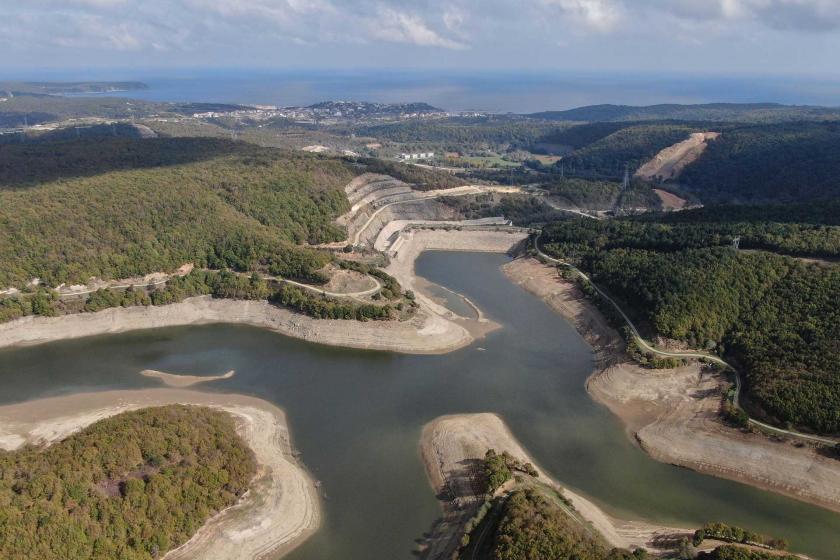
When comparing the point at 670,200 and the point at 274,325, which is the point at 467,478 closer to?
the point at 274,325

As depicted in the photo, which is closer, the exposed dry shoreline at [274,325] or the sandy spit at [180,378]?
the sandy spit at [180,378]

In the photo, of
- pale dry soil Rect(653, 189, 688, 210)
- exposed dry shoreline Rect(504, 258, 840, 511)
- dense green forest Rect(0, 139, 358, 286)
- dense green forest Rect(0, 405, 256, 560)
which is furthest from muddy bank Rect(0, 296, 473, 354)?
pale dry soil Rect(653, 189, 688, 210)

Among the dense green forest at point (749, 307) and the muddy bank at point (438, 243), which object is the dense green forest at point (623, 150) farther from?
the dense green forest at point (749, 307)

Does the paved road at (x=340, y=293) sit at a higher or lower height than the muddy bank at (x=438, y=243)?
lower

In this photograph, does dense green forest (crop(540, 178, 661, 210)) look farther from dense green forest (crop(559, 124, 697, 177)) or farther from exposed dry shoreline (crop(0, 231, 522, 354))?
exposed dry shoreline (crop(0, 231, 522, 354))

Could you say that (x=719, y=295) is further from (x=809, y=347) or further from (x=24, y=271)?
(x=24, y=271)

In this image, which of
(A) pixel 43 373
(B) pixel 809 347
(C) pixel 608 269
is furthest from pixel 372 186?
(B) pixel 809 347

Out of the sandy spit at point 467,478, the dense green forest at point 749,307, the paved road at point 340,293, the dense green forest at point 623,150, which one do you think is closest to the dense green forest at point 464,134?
the dense green forest at point 623,150
